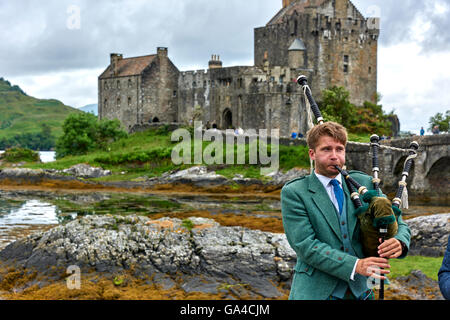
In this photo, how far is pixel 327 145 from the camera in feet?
15.8

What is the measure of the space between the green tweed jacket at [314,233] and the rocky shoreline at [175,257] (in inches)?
390

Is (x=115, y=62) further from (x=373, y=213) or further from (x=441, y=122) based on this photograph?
(x=373, y=213)

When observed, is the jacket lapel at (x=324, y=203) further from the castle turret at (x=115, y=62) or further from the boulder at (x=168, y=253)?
the castle turret at (x=115, y=62)

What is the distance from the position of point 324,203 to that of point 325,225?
0.59 feet

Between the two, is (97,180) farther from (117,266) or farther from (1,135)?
(1,135)

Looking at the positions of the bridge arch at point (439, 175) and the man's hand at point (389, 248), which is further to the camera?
the bridge arch at point (439, 175)

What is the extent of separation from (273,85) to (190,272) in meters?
39.1

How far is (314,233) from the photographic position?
4.82 meters

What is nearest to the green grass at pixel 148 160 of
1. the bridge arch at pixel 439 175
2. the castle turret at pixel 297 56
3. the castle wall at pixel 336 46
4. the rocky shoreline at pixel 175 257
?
the bridge arch at pixel 439 175

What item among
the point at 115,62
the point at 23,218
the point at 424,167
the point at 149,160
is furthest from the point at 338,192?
the point at 115,62

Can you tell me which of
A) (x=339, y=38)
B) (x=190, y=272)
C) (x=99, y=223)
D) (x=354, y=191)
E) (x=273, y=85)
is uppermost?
(x=339, y=38)

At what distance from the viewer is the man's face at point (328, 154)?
481cm
